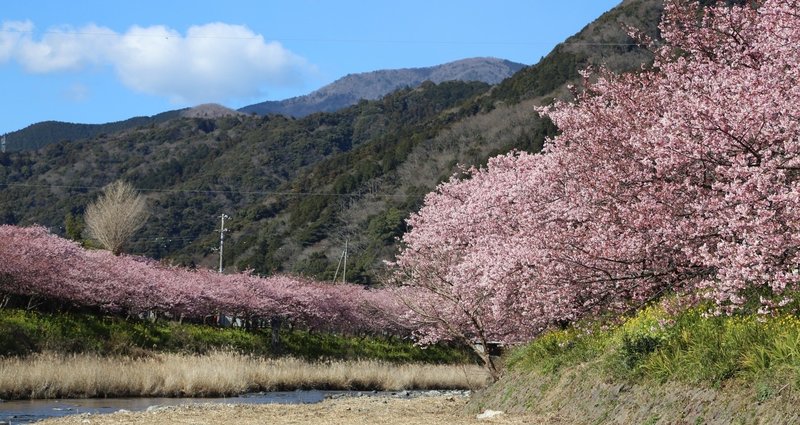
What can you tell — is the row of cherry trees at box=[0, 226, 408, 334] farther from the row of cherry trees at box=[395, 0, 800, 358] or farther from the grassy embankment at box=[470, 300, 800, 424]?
the grassy embankment at box=[470, 300, 800, 424]

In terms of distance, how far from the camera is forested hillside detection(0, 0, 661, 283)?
92.9 m

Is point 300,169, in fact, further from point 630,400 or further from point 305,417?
point 630,400

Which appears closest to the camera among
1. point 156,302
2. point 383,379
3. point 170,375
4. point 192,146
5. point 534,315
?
point 534,315

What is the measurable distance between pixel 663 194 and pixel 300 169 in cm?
14147

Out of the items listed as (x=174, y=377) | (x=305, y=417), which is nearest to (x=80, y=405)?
(x=174, y=377)

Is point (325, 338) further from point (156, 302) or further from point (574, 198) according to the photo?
point (574, 198)

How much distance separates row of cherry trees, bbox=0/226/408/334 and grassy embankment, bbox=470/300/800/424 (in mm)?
17254

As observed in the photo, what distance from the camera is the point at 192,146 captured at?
174 m

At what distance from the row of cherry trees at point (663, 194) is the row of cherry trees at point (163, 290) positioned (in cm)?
1417

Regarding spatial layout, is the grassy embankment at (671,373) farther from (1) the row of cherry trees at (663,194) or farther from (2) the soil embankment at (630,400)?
(1) the row of cherry trees at (663,194)

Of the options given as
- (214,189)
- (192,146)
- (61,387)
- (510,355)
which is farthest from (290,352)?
(192,146)

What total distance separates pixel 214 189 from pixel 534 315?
129 metres

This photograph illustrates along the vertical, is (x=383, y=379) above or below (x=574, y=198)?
below

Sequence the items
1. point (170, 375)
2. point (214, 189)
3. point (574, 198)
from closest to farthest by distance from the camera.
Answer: point (574, 198)
point (170, 375)
point (214, 189)
